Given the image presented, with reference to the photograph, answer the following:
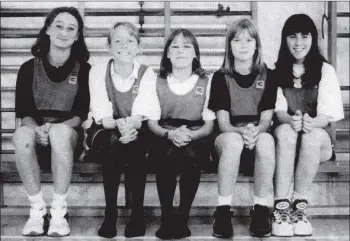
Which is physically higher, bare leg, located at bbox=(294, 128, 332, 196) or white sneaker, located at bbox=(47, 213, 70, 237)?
bare leg, located at bbox=(294, 128, 332, 196)

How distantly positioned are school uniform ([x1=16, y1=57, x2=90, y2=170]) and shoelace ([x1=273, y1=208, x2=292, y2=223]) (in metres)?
0.82

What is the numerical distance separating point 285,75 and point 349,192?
84 centimetres

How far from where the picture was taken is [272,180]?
1774 millimetres

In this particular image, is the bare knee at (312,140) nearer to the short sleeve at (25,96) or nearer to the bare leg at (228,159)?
the bare leg at (228,159)

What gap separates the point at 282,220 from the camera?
5.56 feet

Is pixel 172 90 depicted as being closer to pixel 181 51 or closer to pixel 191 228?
pixel 181 51

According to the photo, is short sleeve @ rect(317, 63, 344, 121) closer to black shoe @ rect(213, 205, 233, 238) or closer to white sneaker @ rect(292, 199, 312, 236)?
white sneaker @ rect(292, 199, 312, 236)

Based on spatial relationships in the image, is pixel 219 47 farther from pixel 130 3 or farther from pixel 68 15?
pixel 68 15

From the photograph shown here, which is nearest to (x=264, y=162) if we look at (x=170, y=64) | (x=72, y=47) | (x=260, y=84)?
(x=260, y=84)

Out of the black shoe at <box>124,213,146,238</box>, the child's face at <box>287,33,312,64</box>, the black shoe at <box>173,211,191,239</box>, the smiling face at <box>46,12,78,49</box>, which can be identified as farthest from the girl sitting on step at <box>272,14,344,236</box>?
the smiling face at <box>46,12,78,49</box>

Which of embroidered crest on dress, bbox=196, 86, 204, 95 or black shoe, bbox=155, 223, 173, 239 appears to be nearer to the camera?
black shoe, bbox=155, 223, 173, 239

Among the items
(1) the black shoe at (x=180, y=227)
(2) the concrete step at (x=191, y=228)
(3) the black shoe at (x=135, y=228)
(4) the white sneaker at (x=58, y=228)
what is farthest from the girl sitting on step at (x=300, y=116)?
(4) the white sneaker at (x=58, y=228)

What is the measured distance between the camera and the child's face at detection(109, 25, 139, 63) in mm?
1867

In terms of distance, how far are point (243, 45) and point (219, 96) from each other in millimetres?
230
